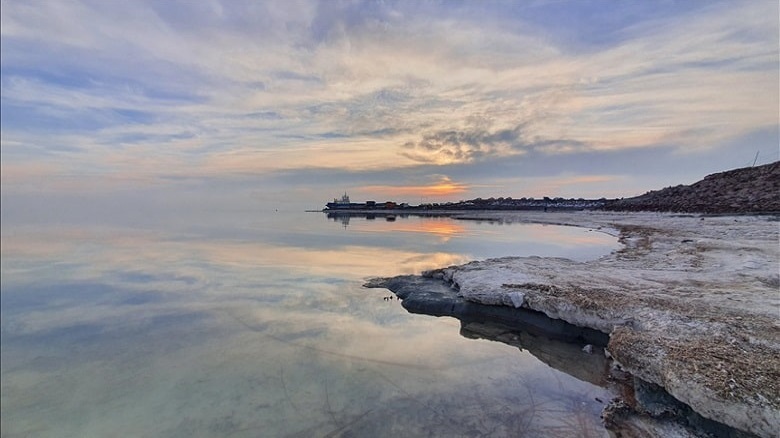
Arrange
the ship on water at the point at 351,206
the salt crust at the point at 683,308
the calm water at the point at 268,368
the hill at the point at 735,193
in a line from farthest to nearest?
1. the ship on water at the point at 351,206
2. the hill at the point at 735,193
3. the calm water at the point at 268,368
4. the salt crust at the point at 683,308

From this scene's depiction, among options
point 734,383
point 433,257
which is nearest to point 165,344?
point 734,383

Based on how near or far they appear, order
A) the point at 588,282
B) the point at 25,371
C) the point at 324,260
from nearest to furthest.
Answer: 1. the point at 25,371
2. the point at 588,282
3. the point at 324,260

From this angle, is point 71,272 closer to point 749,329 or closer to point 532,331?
point 532,331

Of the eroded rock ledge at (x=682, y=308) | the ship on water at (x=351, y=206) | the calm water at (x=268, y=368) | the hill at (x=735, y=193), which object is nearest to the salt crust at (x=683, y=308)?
the eroded rock ledge at (x=682, y=308)

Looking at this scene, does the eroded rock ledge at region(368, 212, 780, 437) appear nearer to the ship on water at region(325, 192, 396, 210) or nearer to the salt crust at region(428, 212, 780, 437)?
the salt crust at region(428, 212, 780, 437)

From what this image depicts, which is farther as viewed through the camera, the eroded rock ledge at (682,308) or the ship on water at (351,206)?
the ship on water at (351,206)

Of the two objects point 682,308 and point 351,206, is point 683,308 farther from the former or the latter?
point 351,206

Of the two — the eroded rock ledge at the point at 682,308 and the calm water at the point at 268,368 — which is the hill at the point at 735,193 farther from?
the calm water at the point at 268,368

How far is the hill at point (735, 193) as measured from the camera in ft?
155

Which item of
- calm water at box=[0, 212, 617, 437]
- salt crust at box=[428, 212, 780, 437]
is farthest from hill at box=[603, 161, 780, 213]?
calm water at box=[0, 212, 617, 437]

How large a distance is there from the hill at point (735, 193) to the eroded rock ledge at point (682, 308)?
34868 millimetres

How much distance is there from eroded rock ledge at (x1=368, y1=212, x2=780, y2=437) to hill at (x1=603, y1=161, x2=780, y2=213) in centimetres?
3487

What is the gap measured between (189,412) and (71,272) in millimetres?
24125

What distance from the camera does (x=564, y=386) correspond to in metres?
9.82
